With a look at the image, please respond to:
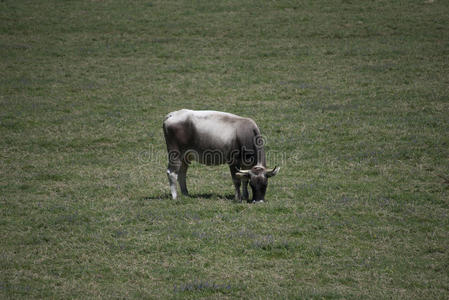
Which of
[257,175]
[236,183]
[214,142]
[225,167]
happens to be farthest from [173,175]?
[225,167]

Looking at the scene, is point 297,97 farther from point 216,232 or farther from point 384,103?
point 216,232

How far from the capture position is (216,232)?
13.2 m

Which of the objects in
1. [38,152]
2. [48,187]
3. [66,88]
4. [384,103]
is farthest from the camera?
[66,88]

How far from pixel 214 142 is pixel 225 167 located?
4635mm

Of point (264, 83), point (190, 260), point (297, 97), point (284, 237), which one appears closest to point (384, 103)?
point (297, 97)

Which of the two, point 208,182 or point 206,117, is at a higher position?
point 206,117

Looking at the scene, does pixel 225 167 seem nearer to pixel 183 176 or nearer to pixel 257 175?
pixel 183 176

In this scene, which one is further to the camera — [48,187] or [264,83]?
[264,83]

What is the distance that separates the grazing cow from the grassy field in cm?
112

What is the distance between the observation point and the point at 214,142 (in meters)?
15.3

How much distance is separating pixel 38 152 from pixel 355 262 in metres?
14.4

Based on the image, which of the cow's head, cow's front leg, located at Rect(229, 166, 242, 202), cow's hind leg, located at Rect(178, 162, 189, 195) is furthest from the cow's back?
the cow's head

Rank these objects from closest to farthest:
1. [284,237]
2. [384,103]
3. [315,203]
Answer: [284,237] < [315,203] < [384,103]

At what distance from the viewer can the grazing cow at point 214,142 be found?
49.7 ft
